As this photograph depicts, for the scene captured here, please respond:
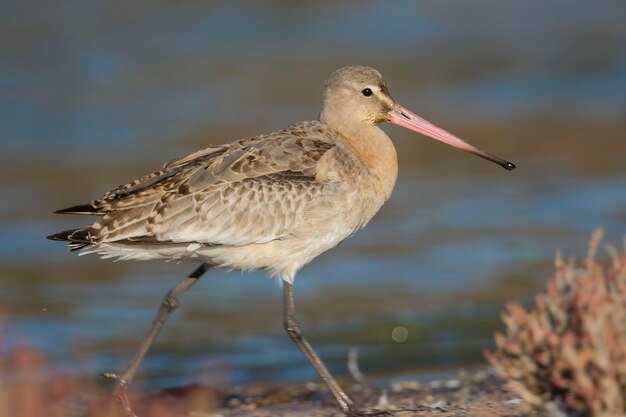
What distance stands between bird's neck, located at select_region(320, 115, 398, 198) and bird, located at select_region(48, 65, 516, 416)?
0.10 m

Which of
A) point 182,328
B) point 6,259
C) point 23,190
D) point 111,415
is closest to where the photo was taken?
point 111,415

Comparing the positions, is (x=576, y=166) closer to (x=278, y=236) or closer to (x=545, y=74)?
(x=545, y=74)

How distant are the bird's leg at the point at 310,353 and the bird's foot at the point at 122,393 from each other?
1199mm

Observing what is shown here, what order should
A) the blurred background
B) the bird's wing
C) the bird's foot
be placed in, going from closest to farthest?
1. the bird's foot
2. the bird's wing
3. the blurred background

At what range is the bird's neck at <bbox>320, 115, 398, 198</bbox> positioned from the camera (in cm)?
912

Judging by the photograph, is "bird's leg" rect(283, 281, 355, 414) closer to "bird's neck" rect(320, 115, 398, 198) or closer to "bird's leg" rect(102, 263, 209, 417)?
"bird's leg" rect(102, 263, 209, 417)

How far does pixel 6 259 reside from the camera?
47.3 ft

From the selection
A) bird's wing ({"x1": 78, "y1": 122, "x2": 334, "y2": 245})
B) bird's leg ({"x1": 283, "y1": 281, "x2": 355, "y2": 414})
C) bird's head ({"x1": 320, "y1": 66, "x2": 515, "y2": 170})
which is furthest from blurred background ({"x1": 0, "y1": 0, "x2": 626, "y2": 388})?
bird's head ({"x1": 320, "y1": 66, "x2": 515, "y2": 170})

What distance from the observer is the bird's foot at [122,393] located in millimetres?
8180

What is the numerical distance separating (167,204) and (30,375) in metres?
2.76

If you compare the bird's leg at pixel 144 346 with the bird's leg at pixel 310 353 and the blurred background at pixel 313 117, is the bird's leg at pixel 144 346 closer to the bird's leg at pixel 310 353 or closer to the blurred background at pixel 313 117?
the blurred background at pixel 313 117

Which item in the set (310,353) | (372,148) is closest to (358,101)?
(372,148)

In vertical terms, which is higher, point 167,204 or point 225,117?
point 225,117

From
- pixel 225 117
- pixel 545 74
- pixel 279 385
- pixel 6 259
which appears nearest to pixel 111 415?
pixel 279 385
